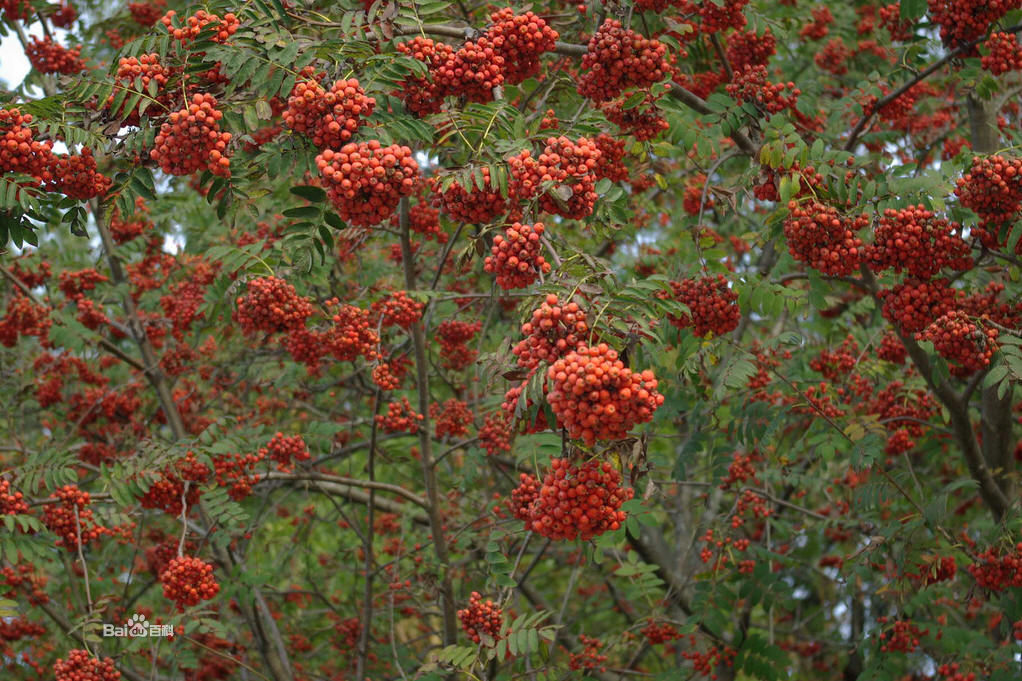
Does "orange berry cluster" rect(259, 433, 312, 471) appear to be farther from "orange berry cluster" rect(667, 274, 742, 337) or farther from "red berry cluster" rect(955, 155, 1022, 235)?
"red berry cluster" rect(955, 155, 1022, 235)

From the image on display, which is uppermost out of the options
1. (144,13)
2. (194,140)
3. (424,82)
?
(424,82)

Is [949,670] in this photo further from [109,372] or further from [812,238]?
[109,372]

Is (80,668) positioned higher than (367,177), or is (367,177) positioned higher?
(367,177)

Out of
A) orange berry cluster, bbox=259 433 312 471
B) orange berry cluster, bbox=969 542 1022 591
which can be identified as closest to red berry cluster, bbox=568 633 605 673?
orange berry cluster, bbox=259 433 312 471

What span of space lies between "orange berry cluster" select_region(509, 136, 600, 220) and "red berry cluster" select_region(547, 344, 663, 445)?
81 cm

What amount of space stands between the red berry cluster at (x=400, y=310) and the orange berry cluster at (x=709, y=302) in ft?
4.78

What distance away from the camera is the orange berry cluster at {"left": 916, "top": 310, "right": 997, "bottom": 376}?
449cm

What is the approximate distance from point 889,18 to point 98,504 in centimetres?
601

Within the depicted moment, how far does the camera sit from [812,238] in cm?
432

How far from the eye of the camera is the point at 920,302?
4523 mm

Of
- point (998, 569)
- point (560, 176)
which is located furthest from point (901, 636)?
point (560, 176)

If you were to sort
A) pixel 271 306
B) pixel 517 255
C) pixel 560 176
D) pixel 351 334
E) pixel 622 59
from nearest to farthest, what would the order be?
pixel 517 255
pixel 560 176
pixel 622 59
pixel 271 306
pixel 351 334

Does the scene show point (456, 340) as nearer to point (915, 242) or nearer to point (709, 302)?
point (709, 302)

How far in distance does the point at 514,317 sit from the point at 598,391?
1333 millimetres
